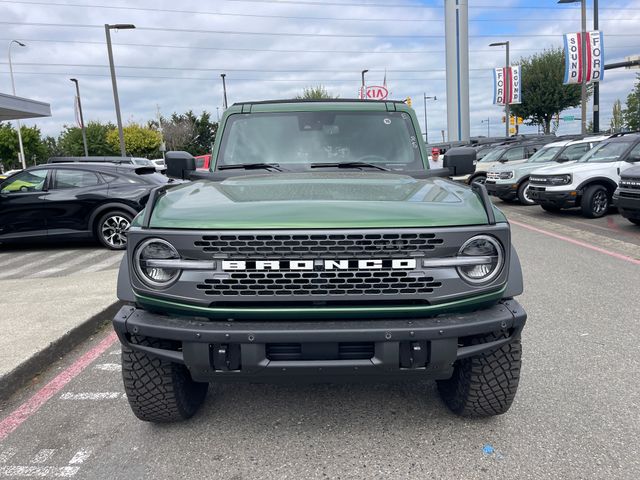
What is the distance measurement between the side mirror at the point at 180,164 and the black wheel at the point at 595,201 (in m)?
10.4

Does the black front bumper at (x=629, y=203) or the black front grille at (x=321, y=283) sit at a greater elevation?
the black front grille at (x=321, y=283)

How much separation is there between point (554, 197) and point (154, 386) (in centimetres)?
1135

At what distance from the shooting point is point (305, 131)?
13.9ft

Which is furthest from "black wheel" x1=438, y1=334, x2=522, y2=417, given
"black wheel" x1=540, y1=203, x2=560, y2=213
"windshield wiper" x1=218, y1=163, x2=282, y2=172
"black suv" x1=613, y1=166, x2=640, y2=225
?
"black wheel" x1=540, y1=203, x2=560, y2=213

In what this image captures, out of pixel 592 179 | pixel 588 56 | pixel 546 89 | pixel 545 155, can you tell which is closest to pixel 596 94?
pixel 588 56

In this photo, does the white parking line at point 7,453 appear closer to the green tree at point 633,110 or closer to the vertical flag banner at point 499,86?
the vertical flag banner at point 499,86

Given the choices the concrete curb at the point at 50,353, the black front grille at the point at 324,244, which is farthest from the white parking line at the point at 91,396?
the black front grille at the point at 324,244

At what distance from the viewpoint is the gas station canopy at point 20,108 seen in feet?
57.6

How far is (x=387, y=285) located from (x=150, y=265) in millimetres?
1121

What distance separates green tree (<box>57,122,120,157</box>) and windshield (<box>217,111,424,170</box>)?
68420 millimetres

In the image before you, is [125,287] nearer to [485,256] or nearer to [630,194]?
[485,256]

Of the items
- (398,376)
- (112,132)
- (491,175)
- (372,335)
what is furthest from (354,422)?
(112,132)

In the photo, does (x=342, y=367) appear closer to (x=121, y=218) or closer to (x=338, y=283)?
(x=338, y=283)

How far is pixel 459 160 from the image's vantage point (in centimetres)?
397
